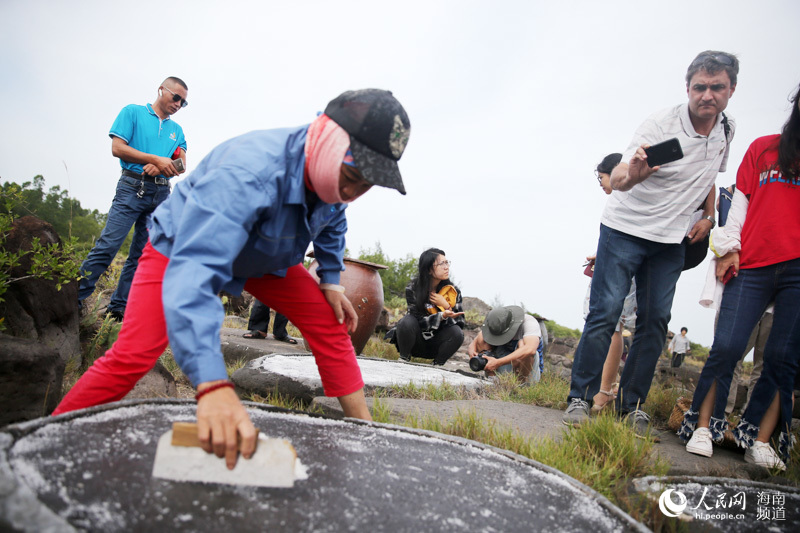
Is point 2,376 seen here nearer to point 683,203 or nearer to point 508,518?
point 508,518

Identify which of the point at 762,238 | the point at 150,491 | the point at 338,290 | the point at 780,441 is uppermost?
the point at 762,238

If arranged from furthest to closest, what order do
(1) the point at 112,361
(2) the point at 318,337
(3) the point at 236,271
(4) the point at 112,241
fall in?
(4) the point at 112,241, (2) the point at 318,337, (3) the point at 236,271, (1) the point at 112,361

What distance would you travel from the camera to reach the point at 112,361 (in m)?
1.80

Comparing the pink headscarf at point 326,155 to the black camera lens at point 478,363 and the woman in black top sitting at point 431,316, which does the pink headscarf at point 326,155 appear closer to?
the black camera lens at point 478,363

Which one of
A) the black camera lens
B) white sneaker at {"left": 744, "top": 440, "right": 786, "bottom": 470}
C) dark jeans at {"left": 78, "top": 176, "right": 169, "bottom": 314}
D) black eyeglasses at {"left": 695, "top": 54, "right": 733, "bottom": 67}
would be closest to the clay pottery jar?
the black camera lens

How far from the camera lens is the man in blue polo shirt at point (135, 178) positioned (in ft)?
13.0

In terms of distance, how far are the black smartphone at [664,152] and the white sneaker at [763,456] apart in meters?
1.55

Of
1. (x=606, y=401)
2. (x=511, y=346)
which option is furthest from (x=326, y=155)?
(x=511, y=346)

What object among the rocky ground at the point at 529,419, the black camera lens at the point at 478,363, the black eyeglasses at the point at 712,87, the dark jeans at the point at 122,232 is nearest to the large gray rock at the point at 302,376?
the rocky ground at the point at 529,419

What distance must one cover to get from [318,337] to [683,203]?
2234 mm

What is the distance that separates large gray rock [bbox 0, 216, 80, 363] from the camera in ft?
9.53

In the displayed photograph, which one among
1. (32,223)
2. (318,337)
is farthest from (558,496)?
(32,223)

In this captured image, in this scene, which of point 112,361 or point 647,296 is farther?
point 647,296

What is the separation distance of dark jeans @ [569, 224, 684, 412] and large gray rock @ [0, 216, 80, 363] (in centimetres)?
292
